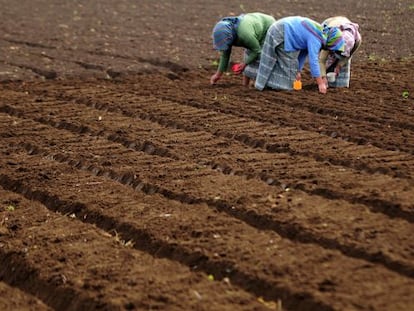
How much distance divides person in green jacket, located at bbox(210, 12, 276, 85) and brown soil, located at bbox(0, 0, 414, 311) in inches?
18.7

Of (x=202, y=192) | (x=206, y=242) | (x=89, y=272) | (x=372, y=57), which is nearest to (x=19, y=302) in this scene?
(x=89, y=272)

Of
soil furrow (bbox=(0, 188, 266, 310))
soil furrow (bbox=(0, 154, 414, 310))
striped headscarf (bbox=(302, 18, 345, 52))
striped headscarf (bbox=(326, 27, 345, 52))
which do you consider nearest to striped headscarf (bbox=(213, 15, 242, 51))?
striped headscarf (bbox=(302, 18, 345, 52))

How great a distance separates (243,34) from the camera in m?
9.64

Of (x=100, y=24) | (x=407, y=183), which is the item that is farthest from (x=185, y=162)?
(x=100, y=24)

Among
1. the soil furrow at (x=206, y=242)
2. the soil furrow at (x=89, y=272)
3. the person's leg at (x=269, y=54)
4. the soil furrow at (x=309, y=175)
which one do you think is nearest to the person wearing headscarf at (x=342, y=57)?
the person's leg at (x=269, y=54)

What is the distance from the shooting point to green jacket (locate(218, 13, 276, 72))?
31.7 feet

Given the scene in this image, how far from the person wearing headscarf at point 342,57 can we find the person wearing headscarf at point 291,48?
0.22m

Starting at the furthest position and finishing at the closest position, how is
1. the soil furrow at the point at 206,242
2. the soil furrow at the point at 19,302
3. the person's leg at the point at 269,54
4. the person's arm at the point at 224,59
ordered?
the person's arm at the point at 224,59, the person's leg at the point at 269,54, the soil furrow at the point at 19,302, the soil furrow at the point at 206,242

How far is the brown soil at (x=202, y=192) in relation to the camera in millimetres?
4281

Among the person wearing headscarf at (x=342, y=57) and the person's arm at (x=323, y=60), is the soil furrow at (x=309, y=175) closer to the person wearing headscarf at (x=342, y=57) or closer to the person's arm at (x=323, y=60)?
the person wearing headscarf at (x=342, y=57)

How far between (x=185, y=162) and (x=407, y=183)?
1853 mm

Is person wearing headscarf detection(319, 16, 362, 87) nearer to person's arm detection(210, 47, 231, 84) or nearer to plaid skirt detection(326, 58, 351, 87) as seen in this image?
plaid skirt detection(326, 58, 351, 87)

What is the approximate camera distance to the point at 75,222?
211 inches

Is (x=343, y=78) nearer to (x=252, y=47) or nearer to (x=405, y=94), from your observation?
(x=405, y=94)
